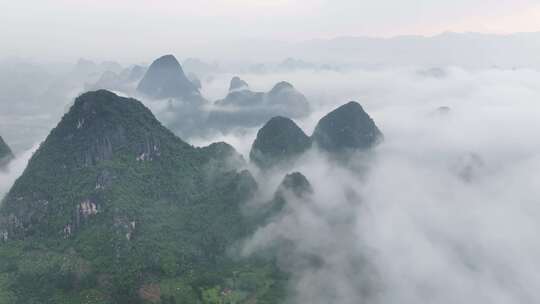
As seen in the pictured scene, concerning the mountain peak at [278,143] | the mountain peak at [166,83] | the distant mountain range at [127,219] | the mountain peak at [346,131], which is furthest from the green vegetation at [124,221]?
the mountain peak at [166,83]

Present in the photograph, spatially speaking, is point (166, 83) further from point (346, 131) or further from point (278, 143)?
point (346, 131)

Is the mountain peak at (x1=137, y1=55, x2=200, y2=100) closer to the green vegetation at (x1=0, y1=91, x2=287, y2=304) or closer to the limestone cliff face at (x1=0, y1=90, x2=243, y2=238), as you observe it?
the green vegetation at (x1=0, y1=91, x2=287, y2=304)

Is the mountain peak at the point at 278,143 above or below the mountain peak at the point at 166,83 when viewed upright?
below

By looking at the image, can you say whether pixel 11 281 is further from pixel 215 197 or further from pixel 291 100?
pixel 291 100

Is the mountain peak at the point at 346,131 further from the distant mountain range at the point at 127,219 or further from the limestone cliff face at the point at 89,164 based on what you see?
the limestone cliff face at the point at 89,164

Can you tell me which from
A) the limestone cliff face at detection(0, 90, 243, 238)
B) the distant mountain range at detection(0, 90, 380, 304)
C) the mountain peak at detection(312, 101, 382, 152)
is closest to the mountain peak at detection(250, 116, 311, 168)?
the mountain peak at detection(312, 101, 382, 152)
